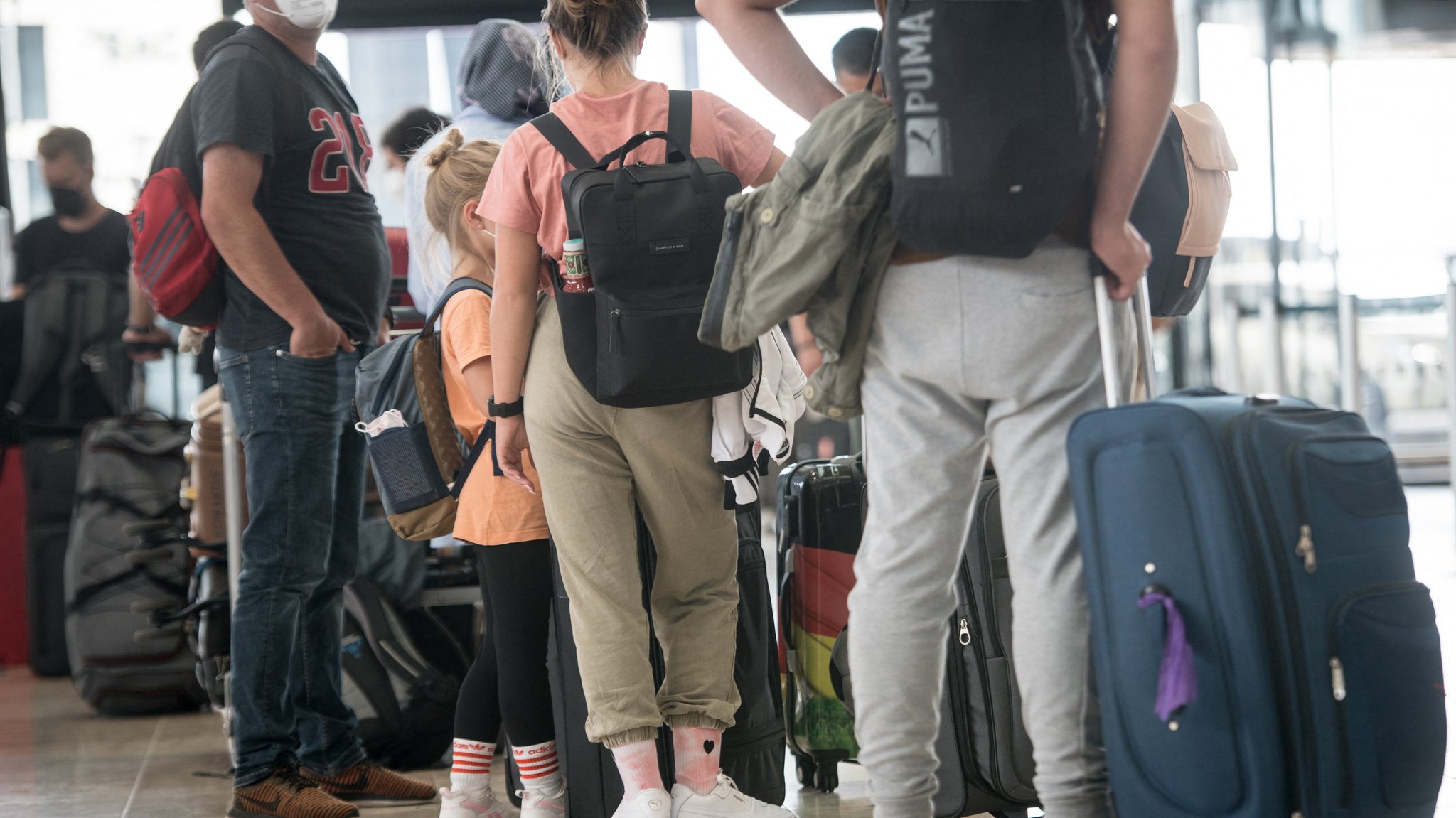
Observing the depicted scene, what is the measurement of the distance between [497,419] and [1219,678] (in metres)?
1.08

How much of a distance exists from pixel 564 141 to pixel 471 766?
1016 millimetres

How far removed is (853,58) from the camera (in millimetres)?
3389

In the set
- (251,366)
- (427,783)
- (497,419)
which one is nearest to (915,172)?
(497,419)

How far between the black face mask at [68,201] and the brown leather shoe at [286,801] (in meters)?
2.68

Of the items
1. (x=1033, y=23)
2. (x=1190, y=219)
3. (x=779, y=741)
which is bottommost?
(x=779, y=741)

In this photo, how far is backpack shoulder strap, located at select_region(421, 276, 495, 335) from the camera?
213 cm

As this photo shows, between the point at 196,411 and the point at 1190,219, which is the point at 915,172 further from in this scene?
the point at 196,411

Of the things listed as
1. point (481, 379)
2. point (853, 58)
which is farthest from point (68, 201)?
point (481, 379)

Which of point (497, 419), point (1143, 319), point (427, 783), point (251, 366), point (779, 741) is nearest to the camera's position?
point (1143, 319)

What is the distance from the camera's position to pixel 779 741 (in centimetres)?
211

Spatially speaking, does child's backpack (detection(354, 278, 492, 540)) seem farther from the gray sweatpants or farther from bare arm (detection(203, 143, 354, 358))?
the gray sweatpants

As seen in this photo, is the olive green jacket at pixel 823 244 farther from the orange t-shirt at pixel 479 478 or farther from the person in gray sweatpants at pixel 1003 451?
the orange t-shirt at pixel 479 478

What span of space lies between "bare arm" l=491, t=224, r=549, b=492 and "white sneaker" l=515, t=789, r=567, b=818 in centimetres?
59

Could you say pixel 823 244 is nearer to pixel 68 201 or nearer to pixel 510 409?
pixel 510 409
